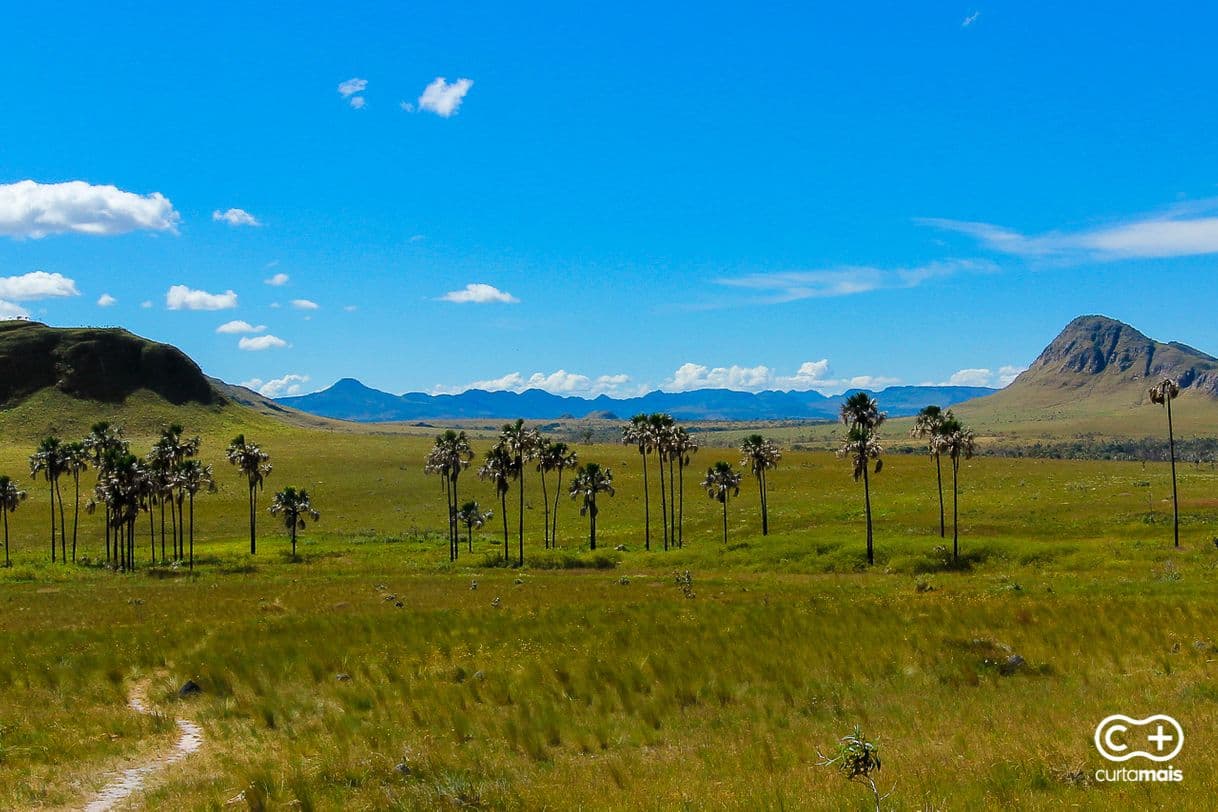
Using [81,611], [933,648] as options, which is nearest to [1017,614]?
[933,648]

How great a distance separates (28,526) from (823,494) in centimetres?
11148

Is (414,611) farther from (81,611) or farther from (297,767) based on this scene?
(297,767)

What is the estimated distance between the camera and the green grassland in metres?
15.5

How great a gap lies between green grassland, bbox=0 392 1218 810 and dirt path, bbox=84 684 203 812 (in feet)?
1.23

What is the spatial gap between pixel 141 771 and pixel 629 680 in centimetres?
1298

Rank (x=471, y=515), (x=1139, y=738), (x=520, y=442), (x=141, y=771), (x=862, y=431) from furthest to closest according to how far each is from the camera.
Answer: (x=471, y=515)
(x=520, y=442)
(x=862, y=431)
(x=141, y=771)
(x=1139, y=738)

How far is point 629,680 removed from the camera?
24.6 m

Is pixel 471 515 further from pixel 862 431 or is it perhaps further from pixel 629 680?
pixel 629 680

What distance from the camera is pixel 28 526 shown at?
10881 cm

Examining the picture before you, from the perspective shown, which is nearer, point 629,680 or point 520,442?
point 629,680

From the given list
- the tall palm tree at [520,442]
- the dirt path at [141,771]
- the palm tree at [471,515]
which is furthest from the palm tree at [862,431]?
the dirt path at [141,771]

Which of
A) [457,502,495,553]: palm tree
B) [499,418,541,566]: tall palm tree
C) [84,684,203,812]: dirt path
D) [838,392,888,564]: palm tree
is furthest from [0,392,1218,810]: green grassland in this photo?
[457,502,495,553]: palm tree

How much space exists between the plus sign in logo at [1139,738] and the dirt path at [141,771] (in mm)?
19828

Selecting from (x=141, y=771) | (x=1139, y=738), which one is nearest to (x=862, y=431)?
(x=1139, y=738)
